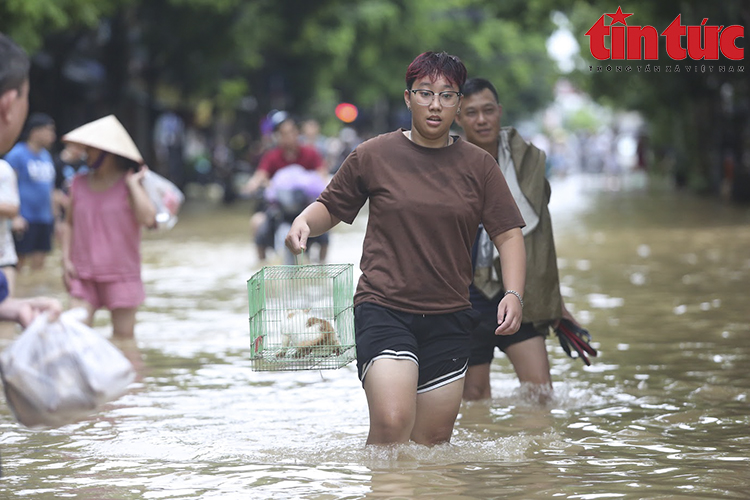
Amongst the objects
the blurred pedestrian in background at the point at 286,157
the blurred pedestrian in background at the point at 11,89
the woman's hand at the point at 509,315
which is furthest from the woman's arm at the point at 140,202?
the blurred pedestrian in background at the point at 286,157

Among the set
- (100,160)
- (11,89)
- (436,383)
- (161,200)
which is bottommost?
(436,383)

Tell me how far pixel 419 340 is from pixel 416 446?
0.53 metres

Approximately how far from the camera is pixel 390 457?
5422 mm

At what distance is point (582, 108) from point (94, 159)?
162252 mm

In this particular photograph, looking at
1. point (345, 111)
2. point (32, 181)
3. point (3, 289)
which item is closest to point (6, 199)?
point (3, 289)

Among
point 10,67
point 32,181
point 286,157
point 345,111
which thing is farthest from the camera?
point 345,111

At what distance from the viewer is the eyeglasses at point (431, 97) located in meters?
5.15

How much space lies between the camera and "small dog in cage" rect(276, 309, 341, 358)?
520 centimetres

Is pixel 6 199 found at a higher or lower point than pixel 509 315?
higher

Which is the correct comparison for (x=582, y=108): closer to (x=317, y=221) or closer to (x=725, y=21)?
(x=725, y=21)

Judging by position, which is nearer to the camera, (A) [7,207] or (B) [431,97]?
(B) [431,97]

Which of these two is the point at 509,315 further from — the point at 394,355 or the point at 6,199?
the point at 6,199

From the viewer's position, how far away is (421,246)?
5105 millimetres

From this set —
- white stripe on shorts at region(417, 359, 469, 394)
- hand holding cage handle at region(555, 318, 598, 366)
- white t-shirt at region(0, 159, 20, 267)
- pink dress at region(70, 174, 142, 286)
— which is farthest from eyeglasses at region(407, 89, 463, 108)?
pink dress at region(70, 174, 142, 286)
